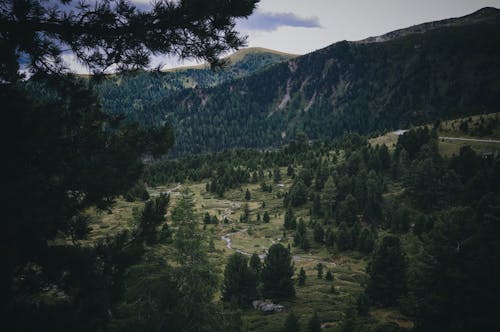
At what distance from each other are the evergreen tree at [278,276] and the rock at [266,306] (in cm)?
122

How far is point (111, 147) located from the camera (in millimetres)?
9242

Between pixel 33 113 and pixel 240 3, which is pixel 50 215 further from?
pixel 240 3

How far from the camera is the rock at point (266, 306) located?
1367 inches

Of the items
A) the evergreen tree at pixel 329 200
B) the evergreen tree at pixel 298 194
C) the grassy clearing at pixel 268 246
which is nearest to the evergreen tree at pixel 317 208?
the evergreen tree at pixel 329 200

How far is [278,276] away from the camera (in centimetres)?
3788

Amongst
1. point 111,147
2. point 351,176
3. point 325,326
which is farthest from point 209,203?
point 111,147

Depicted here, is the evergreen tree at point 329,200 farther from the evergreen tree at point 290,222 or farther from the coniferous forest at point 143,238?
the coniferous forest at point 143,238

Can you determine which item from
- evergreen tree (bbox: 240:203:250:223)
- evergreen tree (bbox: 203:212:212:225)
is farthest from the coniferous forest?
evergreen tree (bbox: 240:203:250:223)

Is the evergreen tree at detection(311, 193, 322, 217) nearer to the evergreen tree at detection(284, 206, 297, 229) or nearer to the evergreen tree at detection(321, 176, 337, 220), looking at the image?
the evergreen tree at detection(321, 176, 337, 220)

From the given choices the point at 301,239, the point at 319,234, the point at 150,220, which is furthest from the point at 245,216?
the point at 150,220

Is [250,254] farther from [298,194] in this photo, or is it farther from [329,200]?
[298,194]

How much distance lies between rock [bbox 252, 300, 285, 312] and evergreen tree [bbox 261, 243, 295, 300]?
4.00 feet

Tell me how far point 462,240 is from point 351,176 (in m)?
51.9

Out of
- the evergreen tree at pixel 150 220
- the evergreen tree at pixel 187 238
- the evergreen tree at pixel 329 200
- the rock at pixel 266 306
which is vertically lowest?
the rock at pixel 266 306
